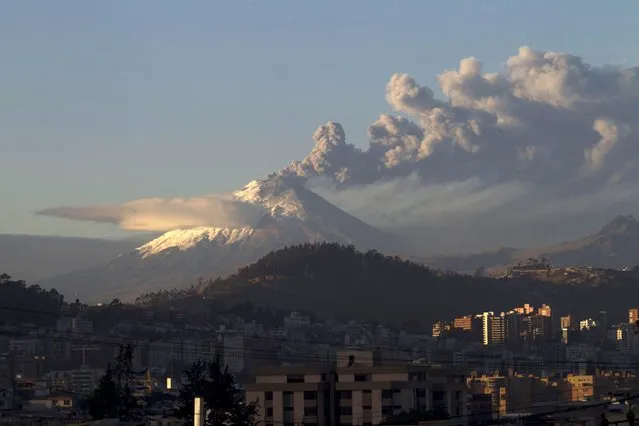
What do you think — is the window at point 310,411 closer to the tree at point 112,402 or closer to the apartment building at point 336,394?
the apartment building at point 336,394

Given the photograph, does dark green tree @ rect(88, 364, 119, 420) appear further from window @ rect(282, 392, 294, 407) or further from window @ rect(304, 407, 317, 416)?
window @ rect(304, 407, 317, 416)

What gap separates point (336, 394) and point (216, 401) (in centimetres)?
3848

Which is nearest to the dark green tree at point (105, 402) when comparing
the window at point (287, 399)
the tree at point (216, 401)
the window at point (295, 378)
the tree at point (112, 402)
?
the tree at point (112, 402)

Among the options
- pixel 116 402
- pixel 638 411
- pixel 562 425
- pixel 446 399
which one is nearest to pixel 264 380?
pixel 446 399

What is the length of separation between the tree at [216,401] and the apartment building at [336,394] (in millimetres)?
22548

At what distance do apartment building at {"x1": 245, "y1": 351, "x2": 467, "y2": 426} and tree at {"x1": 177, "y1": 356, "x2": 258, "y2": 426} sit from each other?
74.0 ft

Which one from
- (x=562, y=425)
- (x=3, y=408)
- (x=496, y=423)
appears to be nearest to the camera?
(x=562, y=425)

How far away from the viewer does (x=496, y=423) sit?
178 m

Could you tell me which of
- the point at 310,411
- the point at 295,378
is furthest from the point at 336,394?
the point at 295,378

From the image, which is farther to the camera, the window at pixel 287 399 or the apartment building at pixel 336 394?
the window at pixel 287 399

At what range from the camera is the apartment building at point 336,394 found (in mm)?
185125

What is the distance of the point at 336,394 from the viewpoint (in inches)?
7466

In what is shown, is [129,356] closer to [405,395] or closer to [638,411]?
[405,395]

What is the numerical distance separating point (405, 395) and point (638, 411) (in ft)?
259
